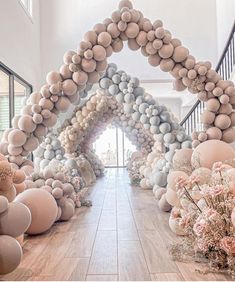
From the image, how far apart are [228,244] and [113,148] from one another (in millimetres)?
11408

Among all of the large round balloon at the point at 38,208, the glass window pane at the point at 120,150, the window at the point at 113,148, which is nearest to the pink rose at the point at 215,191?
the large round balloon at the point at 38,208

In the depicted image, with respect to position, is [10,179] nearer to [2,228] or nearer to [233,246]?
[2,228]

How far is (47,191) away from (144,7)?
611 cm

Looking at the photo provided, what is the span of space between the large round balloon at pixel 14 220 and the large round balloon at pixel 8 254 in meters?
0.05

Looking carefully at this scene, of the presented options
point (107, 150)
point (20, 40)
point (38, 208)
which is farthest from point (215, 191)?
point (107, 150)

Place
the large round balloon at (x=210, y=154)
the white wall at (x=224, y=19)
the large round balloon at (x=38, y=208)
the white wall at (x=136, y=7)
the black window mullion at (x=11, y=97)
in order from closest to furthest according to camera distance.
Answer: the large round balloon at (x=38, y=208), the large round balloon at (x=210, y=154), the black window mullion at (x=11, y=97), the white wall at (x=224, y=19), the white wall at (x=136, y=7)

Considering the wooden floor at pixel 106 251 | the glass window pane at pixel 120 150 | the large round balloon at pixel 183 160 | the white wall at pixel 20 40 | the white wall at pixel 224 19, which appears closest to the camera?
the wooden floor at pixel 106 251

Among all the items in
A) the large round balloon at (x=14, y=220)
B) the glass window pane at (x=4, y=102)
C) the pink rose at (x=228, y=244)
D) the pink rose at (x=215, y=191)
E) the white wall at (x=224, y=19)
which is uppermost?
the white wall at (x=224, y=19)

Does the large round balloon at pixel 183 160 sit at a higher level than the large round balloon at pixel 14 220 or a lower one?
higher

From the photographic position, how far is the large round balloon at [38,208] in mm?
2844

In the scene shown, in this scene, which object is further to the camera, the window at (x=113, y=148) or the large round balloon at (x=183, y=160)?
the window at (x=113, y=148)

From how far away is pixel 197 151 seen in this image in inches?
134

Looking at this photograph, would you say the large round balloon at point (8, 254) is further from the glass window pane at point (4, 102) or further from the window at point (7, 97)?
the glass window pane at point (4, 102)

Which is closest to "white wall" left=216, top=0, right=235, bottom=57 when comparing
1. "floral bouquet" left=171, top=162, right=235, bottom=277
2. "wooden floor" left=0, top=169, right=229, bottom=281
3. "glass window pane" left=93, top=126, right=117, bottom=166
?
"wooden floor" left=0, top=169, right=229, bottom=281
